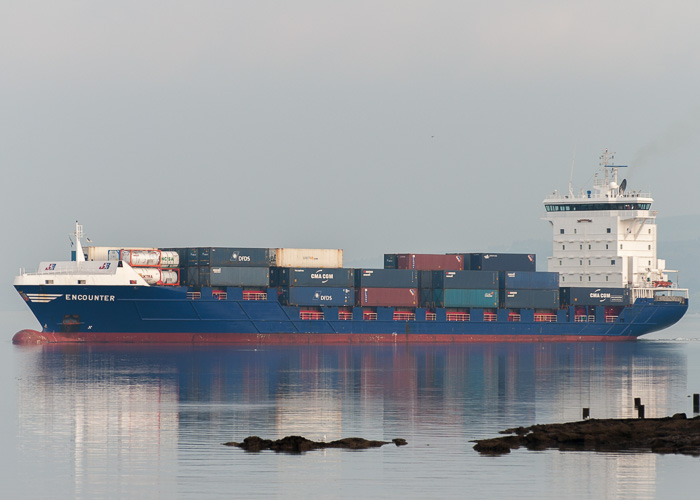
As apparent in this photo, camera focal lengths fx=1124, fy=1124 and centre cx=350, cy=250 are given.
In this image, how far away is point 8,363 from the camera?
6962cm

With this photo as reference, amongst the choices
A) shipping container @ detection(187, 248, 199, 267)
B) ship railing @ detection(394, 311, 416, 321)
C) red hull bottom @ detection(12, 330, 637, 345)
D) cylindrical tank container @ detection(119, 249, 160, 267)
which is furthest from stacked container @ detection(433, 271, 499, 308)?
Result: cylindrical tank container @ detection(119, 249, 160, 267)

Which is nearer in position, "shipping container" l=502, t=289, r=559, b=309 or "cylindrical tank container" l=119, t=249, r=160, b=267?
"cylindrical tank container" l=119, t=249, r=160, b=267

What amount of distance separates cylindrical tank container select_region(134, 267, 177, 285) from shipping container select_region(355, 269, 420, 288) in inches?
542

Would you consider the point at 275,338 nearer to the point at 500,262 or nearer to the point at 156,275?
the point at 156,275

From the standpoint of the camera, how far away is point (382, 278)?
83.2m

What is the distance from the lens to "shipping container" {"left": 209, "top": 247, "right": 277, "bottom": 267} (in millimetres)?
77500

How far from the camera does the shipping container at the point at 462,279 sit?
85.0 meters

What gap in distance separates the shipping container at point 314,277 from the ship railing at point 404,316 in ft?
14.5

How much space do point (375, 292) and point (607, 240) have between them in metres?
24.1

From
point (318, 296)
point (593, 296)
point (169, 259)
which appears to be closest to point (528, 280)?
point (593, 296)

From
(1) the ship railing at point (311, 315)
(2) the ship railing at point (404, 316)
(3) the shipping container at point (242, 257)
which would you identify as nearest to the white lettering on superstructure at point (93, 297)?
(3) the shipping container at point (242, 257)

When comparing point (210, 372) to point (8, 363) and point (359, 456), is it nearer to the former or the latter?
point (8, 363)

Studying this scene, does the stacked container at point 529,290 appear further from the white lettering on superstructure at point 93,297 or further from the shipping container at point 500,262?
the white lettering on superstructure at point 93,297

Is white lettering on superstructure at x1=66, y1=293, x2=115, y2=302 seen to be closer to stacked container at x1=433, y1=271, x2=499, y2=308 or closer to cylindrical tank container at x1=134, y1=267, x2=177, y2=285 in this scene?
cylindrical tank container at x1=134, y1=267, x2=177, y2=285
